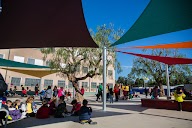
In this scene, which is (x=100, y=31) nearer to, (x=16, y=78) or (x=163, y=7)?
(x=163, y=7)

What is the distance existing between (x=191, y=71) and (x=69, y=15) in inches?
1038

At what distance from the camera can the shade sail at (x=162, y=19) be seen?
17.0 ft

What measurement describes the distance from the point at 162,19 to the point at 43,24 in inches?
150

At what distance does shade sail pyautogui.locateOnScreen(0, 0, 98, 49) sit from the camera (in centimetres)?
436

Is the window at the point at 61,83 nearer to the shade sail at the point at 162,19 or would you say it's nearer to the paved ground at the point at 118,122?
the paved ground at the point at 118,122

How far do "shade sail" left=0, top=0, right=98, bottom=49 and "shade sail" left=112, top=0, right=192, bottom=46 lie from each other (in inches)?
80.4

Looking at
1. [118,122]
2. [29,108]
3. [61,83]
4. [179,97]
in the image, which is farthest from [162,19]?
[61,83]

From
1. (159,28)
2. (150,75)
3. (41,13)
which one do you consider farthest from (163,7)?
(150,75)

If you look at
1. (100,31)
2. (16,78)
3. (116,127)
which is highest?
(100,31)

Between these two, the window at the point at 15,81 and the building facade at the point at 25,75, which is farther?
the window at the point at 15,81

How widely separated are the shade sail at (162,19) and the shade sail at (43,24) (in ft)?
6.70

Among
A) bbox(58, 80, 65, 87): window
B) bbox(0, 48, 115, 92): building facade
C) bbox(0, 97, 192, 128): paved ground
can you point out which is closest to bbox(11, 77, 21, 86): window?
bbox(0, 48, 115, 92): building facade

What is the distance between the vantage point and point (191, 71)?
26344 mm

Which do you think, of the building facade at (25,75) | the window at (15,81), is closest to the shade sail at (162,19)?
the building facade at (25,75)
